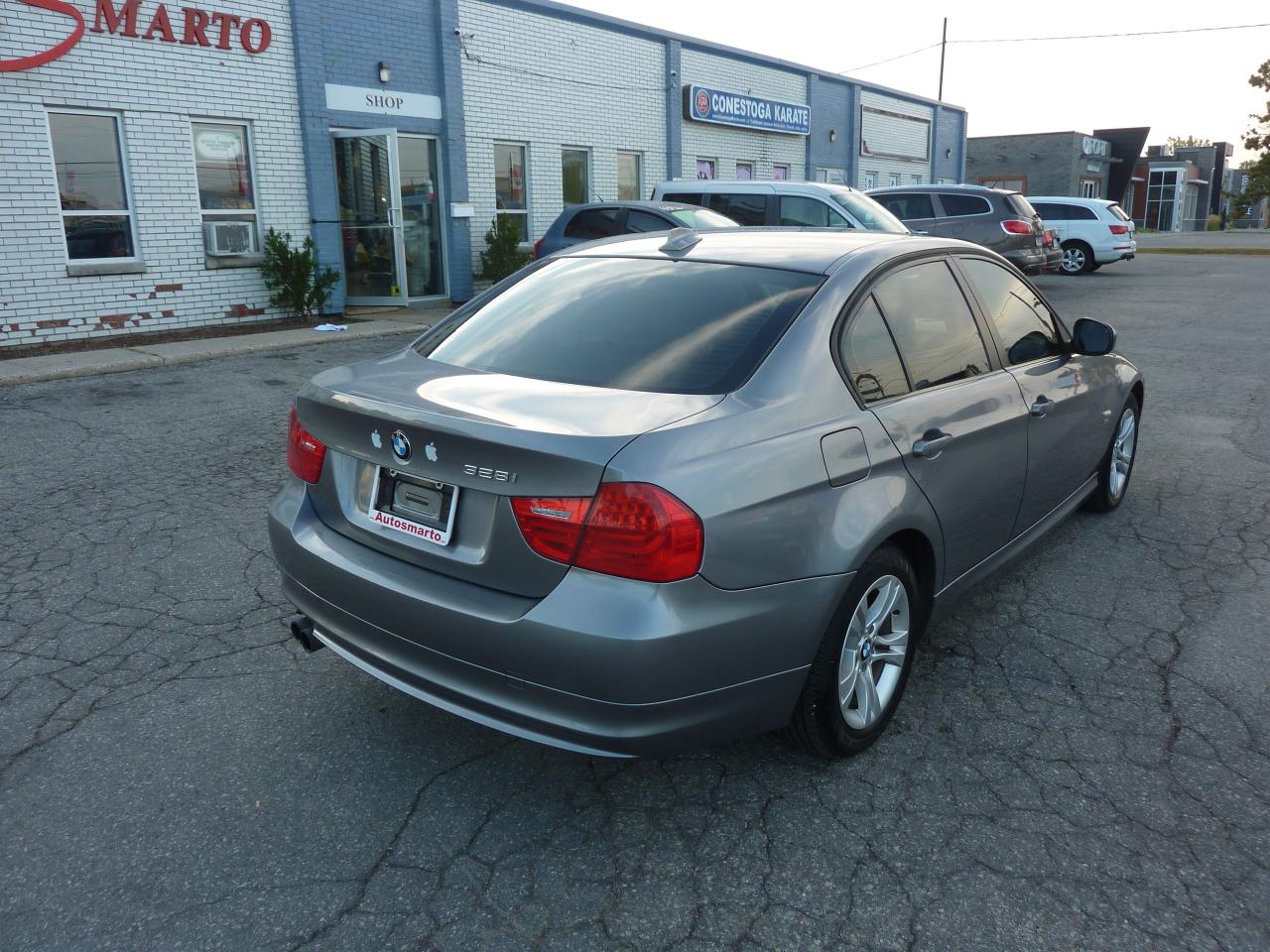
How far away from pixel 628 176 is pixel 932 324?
59.0 ft

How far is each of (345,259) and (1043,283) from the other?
14352 mm

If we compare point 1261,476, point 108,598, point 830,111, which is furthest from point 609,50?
point 108,598

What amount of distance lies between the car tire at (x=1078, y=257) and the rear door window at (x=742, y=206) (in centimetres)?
1234

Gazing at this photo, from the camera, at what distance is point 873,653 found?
315 cm

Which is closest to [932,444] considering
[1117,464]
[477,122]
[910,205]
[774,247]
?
[774,247]

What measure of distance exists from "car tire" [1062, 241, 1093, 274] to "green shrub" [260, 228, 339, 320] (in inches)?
691

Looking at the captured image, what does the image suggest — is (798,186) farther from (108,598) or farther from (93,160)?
(108,598)

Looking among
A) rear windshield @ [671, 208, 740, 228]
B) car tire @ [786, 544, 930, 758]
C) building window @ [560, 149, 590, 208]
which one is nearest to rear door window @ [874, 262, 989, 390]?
car tire @ [786, 544, 930, 758]

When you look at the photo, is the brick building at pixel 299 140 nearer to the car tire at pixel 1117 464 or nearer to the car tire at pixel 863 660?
the car tire at pixel 1117 464

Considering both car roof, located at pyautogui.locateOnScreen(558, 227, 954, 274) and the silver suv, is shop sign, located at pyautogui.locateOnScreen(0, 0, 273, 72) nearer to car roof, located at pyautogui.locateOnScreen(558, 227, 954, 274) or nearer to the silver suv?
the silver suv

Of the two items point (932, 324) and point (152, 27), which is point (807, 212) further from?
point (932, 324)

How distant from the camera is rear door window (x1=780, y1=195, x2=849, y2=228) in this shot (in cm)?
1366

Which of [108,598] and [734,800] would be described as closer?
[734,800]

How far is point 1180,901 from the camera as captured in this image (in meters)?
2.49
